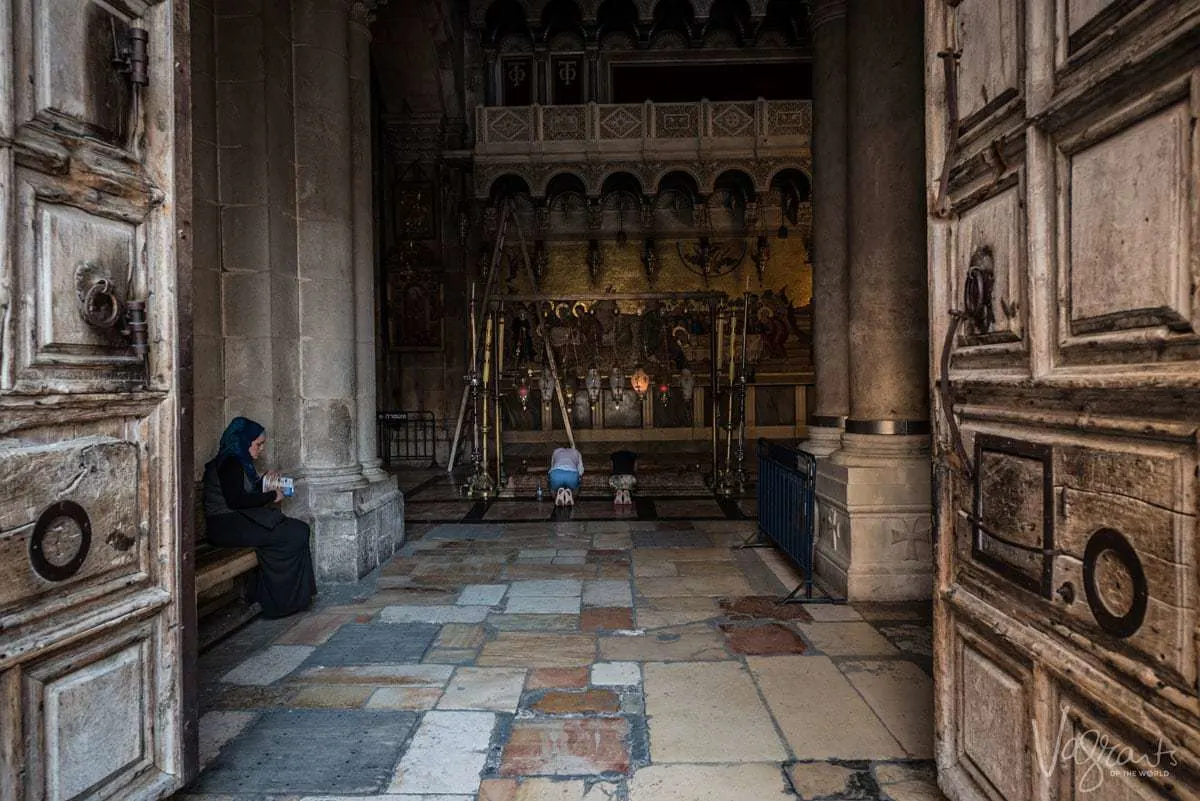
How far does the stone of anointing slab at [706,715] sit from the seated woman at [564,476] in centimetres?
506

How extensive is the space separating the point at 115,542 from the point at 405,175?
13.0m

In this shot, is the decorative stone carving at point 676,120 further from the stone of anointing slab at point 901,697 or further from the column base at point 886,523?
the stone of anointing slab at point 901,697

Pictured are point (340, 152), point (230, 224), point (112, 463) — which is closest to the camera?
point (112, 463)

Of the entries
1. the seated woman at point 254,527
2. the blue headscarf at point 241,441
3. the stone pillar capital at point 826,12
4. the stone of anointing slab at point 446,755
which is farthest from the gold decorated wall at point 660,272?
the stone of anointing slab at point 446,755

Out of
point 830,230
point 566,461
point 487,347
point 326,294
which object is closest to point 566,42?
point 487,347

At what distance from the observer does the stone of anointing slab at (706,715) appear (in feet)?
9.61

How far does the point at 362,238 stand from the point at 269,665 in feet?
12.9

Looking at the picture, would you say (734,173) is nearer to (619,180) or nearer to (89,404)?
(619,180)

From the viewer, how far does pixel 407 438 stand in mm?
13875

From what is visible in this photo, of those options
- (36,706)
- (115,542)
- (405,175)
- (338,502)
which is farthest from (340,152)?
(405,175)

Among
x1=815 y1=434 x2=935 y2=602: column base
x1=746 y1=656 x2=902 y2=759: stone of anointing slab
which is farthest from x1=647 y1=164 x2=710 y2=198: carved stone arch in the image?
x1=746 y1=656 x2=902 y2=759: stone of anointing slab

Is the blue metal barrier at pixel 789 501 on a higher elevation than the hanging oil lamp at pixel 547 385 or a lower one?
lower

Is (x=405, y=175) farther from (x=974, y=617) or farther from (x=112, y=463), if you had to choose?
(x=974, y=617)

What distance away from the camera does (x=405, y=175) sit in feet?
45.7
